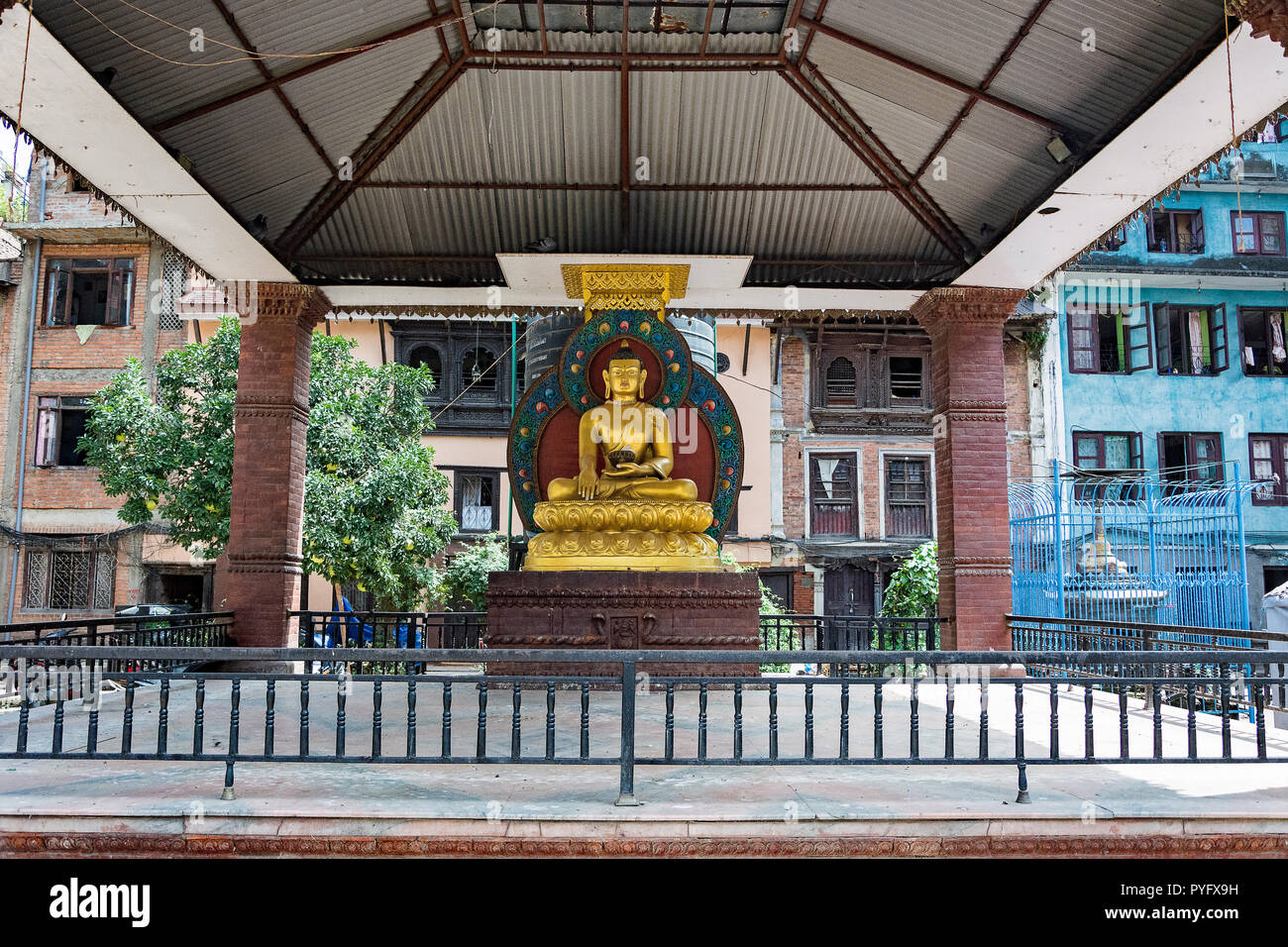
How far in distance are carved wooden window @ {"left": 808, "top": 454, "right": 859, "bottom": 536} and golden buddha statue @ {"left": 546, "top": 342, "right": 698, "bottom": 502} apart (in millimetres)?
12815

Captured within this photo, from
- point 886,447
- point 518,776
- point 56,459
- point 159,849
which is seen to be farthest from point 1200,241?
point 56,459

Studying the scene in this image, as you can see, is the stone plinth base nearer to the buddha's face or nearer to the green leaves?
the buddha's face

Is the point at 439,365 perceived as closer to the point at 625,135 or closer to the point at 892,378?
the point at 892,378

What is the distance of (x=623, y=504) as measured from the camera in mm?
9930

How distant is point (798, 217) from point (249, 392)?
619cm

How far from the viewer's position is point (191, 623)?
31.0 feet

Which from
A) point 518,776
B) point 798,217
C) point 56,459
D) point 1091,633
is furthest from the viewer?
point 56,459

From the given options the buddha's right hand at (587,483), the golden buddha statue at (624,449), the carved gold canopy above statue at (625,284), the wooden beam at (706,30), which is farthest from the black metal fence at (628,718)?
the wooden beam at (706,30)

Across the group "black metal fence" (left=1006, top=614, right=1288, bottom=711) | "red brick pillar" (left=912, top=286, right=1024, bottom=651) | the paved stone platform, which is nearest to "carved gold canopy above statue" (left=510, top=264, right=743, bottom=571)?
"red brick pillar" (left=912, top=286, right=1024, bottom=651)

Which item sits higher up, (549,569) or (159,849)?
(549,569)

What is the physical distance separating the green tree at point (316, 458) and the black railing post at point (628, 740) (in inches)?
419

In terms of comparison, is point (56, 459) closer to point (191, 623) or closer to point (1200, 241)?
point (191, 623)

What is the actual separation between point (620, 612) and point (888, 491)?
15.3 m

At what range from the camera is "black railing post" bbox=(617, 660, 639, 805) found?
469cm
